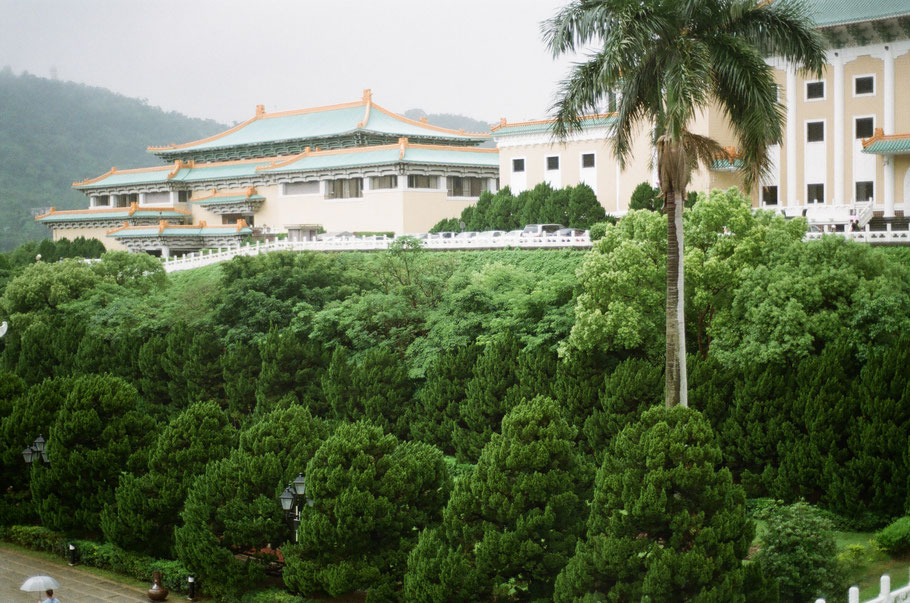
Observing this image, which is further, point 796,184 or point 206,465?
point 796,184

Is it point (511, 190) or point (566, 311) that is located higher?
point (511, 190)

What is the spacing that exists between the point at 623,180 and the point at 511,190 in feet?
19.2

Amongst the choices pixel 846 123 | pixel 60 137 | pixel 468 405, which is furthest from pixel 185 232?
pixel 60 137

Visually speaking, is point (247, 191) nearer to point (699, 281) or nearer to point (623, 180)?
point (623, 180)

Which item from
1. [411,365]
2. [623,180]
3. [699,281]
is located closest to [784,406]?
[699,281]

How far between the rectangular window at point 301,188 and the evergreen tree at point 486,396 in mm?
25800

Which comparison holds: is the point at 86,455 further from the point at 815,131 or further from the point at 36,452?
the point at 815,131

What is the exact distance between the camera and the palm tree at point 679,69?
1909 centimetres

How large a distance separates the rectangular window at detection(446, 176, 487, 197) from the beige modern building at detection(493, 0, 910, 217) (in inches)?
466

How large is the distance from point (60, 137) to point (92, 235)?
45901 mm

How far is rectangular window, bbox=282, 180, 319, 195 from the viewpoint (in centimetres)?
5306

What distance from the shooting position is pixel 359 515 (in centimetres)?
1895

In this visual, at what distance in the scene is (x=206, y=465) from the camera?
21.5 metres

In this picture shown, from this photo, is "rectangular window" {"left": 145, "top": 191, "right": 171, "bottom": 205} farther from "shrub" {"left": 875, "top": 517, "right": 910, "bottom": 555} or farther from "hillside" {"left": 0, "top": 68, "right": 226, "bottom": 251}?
"shrub" {"left": 875, "top": 517, "right": 910, "bottom": 555}
